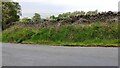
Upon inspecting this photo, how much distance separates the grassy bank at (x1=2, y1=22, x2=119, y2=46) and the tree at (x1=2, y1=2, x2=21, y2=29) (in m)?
12.2

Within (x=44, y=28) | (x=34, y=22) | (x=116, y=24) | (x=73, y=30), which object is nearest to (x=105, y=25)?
(x=116, y=24)

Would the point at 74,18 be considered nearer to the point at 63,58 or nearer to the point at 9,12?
the point at 63,58

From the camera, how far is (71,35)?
30.9 metres

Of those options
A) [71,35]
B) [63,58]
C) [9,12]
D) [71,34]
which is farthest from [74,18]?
[9,12]

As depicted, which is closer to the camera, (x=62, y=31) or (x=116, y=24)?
(x=116, y=24)

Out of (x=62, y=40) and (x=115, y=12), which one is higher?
(x=115, y=12)

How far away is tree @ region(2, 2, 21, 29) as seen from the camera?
51.5 meters

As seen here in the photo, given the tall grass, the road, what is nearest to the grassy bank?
the tall grass

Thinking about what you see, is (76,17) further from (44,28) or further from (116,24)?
(116,24)

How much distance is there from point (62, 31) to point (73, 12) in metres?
14.7

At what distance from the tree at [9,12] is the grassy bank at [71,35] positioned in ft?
39.9

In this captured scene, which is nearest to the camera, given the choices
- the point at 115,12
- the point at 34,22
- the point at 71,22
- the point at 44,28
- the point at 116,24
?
the point at 116,24

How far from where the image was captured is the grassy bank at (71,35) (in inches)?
1084

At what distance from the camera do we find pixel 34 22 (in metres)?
40.1
